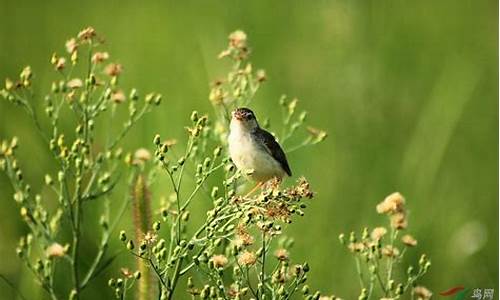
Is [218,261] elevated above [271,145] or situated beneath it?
situated beneath

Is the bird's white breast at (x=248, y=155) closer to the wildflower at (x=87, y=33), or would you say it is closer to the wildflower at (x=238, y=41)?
the wildflower at (x=238, y=41)

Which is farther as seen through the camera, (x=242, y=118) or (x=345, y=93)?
(x=345, y=93)

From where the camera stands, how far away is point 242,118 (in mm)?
3826

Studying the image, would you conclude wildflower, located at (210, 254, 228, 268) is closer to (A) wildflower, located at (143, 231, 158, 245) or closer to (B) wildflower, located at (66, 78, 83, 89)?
(A) wildflower, located at (143, 231, 158, 245)

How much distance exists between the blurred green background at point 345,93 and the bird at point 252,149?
817 millimetres

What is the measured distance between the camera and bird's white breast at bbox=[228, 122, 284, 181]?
3781mm

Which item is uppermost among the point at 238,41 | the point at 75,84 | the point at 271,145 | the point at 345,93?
the point at 345,93

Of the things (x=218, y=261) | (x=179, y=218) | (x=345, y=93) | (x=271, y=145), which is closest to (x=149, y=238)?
(x=179, y=218)

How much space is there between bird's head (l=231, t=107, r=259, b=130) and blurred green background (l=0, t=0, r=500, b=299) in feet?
2.88

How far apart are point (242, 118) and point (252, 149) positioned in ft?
0.36

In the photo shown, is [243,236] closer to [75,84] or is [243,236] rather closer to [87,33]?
[75,84]

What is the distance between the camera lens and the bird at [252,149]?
3.79 meters

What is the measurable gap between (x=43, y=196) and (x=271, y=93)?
167 cm

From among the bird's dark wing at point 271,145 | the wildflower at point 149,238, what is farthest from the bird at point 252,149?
the wildflower at point 149,238
